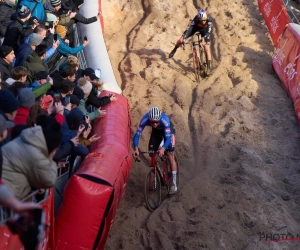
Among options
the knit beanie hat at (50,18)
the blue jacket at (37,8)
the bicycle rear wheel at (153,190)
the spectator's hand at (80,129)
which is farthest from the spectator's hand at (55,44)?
the bicycle rear wheel at (153,190)

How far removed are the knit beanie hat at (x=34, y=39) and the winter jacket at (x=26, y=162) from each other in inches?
143

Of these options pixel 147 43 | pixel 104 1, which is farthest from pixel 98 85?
pixel 104 1

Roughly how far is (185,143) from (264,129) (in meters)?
1.70

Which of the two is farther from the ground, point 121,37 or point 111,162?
point 111,162

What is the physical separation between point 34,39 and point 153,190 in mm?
3335

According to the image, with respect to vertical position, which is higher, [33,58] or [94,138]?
[33,58]

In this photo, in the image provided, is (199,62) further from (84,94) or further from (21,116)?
(21,116)

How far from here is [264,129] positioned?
10.5 m

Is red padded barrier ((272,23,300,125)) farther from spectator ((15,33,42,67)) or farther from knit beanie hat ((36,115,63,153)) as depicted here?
knit beanie hat ((36,115,63,153))

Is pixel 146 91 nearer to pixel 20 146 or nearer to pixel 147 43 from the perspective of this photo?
pixel 147 43

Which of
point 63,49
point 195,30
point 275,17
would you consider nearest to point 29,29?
point 63,49

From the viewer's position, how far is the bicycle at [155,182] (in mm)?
8680

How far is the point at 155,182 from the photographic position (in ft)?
28.8

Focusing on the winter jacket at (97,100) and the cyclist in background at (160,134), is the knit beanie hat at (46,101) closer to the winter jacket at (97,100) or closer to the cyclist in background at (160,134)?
the winter jacket at (97,100)
